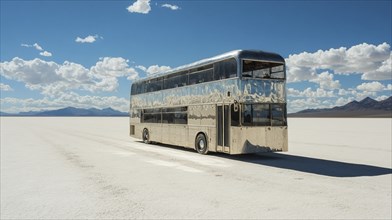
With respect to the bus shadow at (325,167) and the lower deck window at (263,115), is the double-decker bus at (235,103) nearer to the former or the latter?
the lower deck window at (263,115)

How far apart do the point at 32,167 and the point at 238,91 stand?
24.6 feet

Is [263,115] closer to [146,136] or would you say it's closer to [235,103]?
[235,103]

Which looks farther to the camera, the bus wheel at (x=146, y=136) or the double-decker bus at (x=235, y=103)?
the bus wheel at (x=146, y=136)

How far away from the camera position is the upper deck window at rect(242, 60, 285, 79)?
13.7m

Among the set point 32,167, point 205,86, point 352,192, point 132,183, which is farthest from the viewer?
point 205,86

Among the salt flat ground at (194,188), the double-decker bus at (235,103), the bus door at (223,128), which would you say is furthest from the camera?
the bus door at (223,128)

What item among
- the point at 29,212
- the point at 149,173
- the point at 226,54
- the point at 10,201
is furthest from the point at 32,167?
the point at 226,54

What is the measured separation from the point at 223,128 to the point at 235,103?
1403mm

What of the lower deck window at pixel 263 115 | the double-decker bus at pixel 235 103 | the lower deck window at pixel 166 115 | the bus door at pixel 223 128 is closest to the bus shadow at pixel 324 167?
the double-decker bus at pixel 235 103

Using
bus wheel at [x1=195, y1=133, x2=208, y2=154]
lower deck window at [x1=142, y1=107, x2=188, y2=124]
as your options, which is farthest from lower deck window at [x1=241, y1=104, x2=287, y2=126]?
lower deck window at [x1=142, y1=107, x2=188, y2=124]

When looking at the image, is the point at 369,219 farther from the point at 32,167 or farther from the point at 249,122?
the point at 32,167

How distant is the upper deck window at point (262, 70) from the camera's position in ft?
45.0

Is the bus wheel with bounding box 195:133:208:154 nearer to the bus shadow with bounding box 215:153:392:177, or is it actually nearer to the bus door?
the bus door

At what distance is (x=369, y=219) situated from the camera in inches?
241
